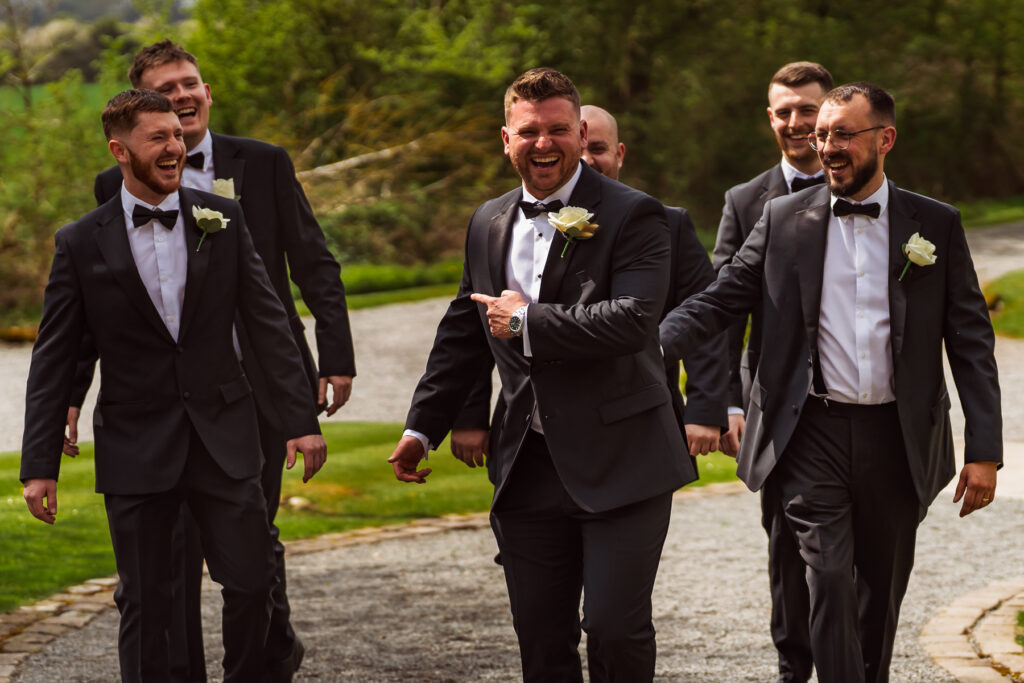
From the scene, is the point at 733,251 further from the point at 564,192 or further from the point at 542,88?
the point at 542,88

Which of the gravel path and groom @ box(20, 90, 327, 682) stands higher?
groom @ box(20, 90, 327, 682)

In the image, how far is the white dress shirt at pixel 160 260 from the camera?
4898mm

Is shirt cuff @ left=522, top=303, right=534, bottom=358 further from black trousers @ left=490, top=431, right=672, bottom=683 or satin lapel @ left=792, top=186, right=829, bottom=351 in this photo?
satin lapel @ left=792, top=186, right=829, bottom=351

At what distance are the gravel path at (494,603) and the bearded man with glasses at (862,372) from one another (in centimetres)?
141

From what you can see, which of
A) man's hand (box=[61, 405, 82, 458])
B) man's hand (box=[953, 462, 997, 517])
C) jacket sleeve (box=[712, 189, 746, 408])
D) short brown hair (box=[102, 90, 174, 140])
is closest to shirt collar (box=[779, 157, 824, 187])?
jacket sleeve (box=[712, 189, 746, 408])

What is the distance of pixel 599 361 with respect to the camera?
4.25 m

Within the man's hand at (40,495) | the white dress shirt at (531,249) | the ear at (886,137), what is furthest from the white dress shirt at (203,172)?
the ear at (886,137)

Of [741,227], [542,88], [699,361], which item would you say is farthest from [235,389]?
[741,227]

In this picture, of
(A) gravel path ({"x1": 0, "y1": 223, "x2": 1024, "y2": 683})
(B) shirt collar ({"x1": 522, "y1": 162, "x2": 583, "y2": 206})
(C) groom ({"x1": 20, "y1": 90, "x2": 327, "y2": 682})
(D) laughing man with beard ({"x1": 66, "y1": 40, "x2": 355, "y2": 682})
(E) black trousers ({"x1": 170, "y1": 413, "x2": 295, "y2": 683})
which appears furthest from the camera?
(A) gravel path ({"x1": 0, "y1": 223, "x2": 1024, "y2": 683})

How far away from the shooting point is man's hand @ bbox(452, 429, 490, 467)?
452 cm

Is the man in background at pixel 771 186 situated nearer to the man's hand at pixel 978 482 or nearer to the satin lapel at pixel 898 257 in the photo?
the satin lapel at pixel 898 257

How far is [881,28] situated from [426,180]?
1293 centimetres

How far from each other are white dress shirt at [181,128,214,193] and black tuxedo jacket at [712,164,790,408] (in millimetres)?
2079

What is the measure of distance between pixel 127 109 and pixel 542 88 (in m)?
1.55
